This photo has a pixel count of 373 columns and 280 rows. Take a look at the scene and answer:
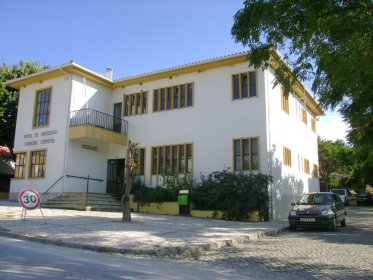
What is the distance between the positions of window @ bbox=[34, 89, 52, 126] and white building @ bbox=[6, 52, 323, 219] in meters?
0.06

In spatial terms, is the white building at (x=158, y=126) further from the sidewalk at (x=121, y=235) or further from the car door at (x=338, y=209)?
the sidewalk at (x=121, y=235)

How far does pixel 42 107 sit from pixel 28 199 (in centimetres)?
1246

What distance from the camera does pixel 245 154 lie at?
20.3 m

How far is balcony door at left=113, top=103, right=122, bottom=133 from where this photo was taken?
2494cm

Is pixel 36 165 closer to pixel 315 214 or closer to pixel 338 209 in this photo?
pixel 315 214

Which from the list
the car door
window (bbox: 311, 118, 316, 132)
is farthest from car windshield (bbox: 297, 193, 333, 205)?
window (bbox: 311, 118, 316, 132)

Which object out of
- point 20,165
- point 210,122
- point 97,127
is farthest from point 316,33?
point 20,165

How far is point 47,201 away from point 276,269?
16.8 meters

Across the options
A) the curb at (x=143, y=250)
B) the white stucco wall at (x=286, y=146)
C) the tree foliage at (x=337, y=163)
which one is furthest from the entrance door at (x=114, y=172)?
the tree foliage at (x=337, y=163)

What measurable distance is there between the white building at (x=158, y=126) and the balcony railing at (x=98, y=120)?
0.21ft

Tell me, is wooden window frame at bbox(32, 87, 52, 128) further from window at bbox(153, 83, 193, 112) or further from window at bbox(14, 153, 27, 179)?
window at bbox(153, 83, 193, 112)

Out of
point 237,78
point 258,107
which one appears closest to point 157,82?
point 237,78

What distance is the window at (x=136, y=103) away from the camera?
24.3 m

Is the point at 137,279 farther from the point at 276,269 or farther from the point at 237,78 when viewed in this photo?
the point at 237,78
